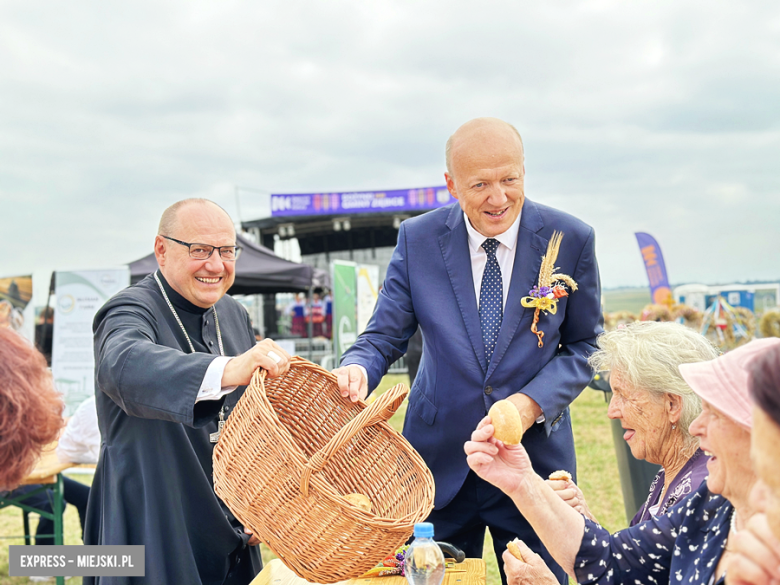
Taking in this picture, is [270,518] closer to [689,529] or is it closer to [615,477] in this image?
[689,529]

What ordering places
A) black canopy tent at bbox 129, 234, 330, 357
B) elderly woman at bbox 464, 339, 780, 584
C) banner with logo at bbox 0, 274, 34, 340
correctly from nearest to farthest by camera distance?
elderly woman at bbox 464, 339, 780, 584, banner with logo at bbox 0, 274, 34, 340, black canopy tent at bbox 129, 234, 330, 357

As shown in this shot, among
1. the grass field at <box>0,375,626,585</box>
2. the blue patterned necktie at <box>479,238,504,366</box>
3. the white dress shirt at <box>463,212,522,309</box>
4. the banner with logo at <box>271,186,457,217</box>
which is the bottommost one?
the grass field at <box>0,375,626,585</box>

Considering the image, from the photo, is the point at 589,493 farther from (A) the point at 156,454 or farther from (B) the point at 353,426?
(B) the point at 353,426

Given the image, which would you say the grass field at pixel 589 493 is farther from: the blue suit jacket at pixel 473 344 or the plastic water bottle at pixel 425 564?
the plastic water bottle at pixel 425 564

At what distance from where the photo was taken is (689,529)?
1557 mm

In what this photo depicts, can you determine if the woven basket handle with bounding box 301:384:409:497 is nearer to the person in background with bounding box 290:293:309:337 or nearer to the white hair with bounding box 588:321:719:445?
the white hair with bounding box 588:321:719:445

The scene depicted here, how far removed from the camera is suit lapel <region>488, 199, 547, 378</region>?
2.16 metres

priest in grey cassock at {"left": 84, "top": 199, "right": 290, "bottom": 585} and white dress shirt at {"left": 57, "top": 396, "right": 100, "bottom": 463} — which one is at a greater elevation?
priest in grey cassock at {"left": 84, "top": 199, "right": 290, "bottom": 585}

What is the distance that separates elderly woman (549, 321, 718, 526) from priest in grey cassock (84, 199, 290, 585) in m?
1.09

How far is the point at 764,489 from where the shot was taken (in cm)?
99

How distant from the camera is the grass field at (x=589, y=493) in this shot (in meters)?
4.65

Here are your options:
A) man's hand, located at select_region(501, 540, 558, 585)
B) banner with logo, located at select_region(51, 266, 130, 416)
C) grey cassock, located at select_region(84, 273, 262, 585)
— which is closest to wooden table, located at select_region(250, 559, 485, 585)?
man's hand, located at select_region(501, 540, 558, 585)

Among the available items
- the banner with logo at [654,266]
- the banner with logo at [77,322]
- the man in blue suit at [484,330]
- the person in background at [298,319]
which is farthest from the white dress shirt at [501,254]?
the banner with logo at [654,266]

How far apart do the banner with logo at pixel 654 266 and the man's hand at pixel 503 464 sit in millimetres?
15595
